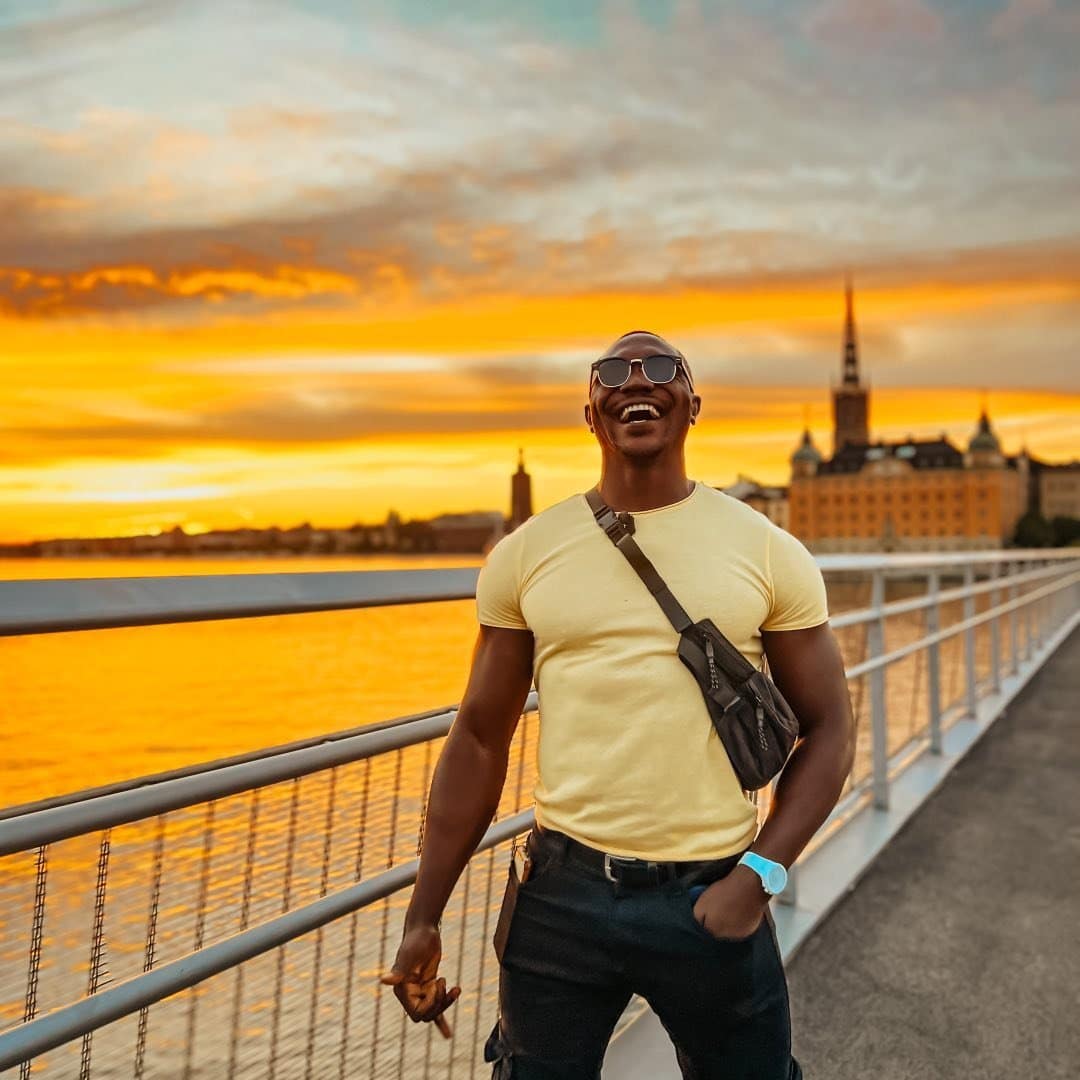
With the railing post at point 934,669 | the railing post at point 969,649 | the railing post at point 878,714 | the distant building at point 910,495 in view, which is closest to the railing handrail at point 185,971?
the railing post at point 878,714

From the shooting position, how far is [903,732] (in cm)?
1430

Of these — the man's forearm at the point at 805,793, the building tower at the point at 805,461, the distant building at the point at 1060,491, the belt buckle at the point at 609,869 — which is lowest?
the belt buckle at the point at 609,869

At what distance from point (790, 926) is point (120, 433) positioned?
158 feet

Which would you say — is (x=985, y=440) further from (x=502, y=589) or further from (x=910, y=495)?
(x=502, y=589)

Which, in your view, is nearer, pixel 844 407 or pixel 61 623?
pixel 61 623

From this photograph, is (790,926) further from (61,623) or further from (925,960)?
(61,623)

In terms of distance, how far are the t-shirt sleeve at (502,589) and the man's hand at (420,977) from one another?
1.48 feet

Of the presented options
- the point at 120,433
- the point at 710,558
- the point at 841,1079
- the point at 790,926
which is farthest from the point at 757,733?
the point at 120,433

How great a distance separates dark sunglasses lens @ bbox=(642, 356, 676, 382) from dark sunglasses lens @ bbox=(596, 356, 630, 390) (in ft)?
0.09

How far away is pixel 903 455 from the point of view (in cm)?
15312

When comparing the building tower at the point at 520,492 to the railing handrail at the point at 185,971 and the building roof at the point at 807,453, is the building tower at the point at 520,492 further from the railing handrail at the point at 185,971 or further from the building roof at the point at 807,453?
the building roof at the point at 807,453

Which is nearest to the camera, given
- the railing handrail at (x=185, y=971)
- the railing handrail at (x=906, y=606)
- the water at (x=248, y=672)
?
the railing handrail at (x=185, y=971)

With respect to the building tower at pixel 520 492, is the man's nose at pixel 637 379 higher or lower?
higher

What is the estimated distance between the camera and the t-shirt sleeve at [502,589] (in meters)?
1.67
